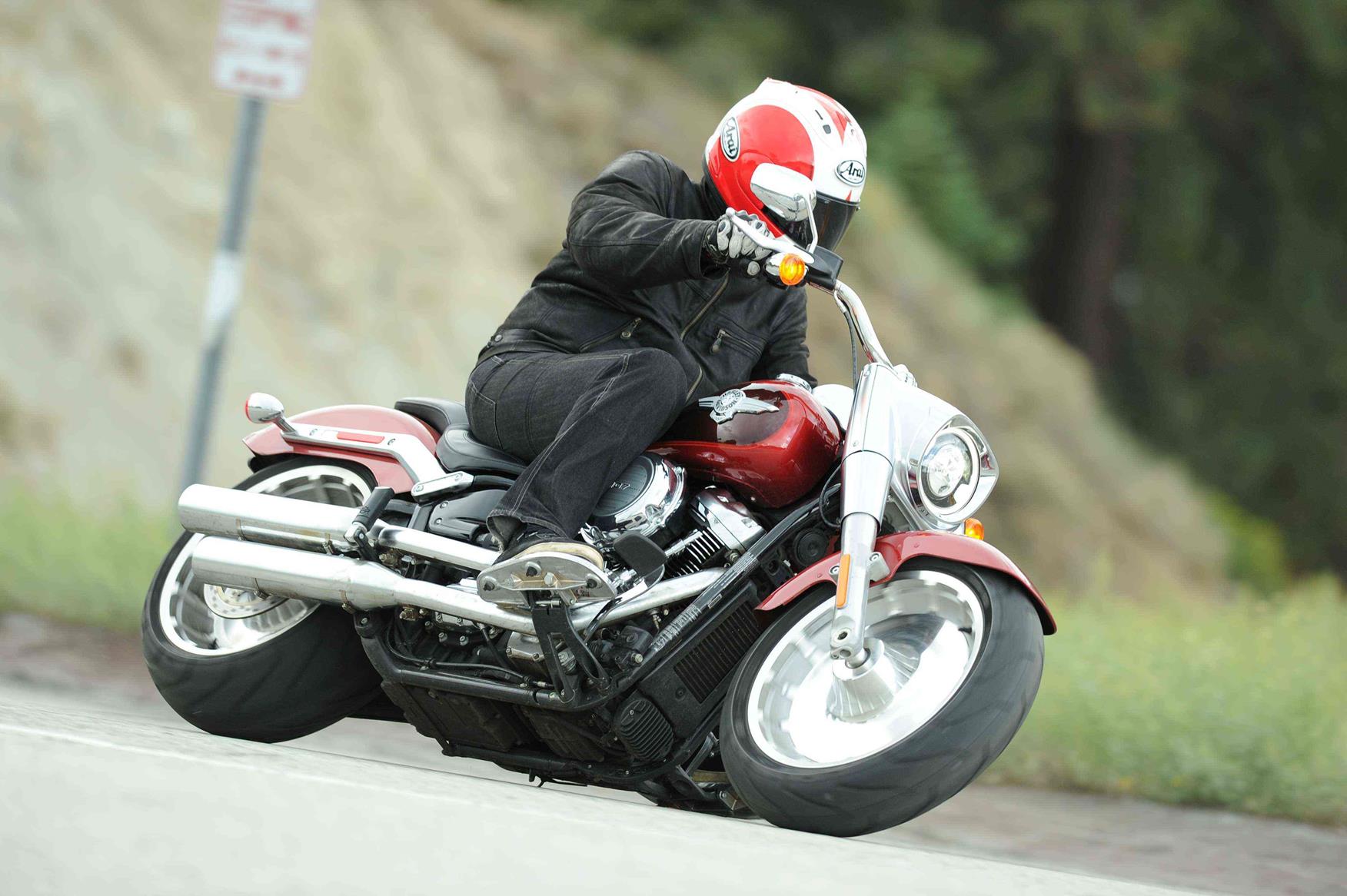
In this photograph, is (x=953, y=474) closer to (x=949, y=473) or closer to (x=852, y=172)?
(x=949, y=473)

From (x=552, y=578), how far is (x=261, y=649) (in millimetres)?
1185

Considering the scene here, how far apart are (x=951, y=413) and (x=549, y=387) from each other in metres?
1.04

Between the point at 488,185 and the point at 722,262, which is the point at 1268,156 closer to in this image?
the point at 488,185

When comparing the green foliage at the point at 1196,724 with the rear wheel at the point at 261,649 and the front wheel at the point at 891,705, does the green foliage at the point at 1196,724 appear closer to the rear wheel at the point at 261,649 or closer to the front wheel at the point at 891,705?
the front wheel at the point at 891,705

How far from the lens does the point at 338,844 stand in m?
2.93

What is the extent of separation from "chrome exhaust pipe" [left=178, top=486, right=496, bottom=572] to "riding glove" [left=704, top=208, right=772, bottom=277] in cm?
97

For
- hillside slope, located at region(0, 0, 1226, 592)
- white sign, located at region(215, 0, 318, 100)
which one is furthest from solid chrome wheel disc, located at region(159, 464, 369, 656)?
hillside slope, located at region(0, 0, 1226, 592)

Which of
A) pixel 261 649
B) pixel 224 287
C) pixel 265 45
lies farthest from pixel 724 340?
pixel 224 287

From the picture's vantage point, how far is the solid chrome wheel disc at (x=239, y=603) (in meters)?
4.70

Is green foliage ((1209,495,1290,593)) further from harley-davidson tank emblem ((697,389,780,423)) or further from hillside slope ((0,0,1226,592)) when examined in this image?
harley-davidson tank emblem ((697,389,780,423))

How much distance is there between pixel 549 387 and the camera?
4211 mm

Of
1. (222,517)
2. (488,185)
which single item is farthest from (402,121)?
(222,517)

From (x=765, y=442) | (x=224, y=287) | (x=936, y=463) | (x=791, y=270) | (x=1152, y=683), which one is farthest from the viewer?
(x=224, y=287)

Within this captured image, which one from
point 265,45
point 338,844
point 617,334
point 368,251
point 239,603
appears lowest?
point 338,844
